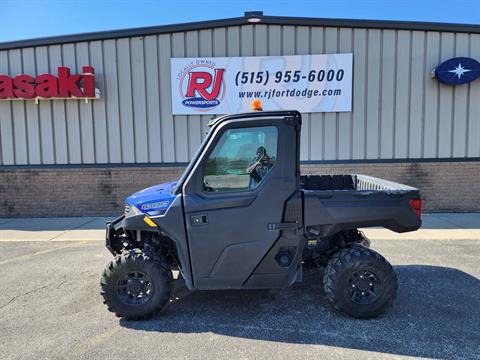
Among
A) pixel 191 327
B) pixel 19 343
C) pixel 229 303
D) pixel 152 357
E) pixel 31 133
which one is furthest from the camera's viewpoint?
pixel 31 133

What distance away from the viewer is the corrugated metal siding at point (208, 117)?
876 centimetres

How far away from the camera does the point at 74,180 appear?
9133mm

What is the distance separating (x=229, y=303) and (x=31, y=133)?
26.3ft

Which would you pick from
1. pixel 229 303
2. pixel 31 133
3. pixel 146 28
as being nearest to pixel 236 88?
pixel 146 28

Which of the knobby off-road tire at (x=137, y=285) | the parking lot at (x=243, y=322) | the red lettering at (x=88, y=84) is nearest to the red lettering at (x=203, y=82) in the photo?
the red lettering at (x=88, y=84)

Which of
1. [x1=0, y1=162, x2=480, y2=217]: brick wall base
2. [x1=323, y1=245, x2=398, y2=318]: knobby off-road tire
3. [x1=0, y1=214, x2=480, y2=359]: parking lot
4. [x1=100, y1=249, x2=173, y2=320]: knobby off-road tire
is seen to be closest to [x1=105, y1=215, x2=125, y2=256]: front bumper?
[x1=100, y1=249, x2=173, y2=320]: knobby off-road tire

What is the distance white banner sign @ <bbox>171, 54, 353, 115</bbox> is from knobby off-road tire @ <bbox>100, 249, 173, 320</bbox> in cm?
603

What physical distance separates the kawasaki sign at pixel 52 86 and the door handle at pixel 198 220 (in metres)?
6.78

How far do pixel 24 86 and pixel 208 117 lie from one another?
4809 mm

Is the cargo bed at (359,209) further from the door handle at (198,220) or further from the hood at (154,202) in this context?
the hood at (154,202)

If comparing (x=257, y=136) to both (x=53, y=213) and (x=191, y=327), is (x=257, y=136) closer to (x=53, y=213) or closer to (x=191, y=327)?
(x=191, y=327)

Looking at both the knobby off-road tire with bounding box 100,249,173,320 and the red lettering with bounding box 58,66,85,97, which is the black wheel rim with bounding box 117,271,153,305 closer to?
the knobby off-road tire with bounding box 100,249,173,320

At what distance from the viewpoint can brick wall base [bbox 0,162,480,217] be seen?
351 inches

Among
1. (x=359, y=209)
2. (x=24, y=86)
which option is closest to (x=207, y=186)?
(x=359, y=209)
